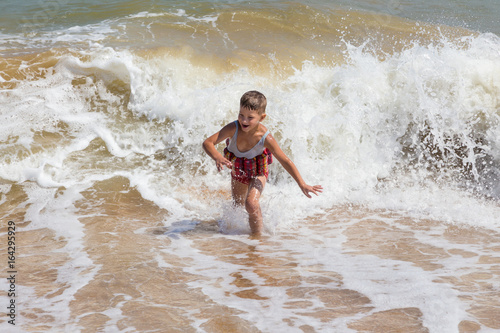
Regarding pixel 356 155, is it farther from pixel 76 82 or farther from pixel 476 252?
pixel 76 82

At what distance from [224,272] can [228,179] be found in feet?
8.78

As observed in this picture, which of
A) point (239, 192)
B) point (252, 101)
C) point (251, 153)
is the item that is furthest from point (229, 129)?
point (239, 192)

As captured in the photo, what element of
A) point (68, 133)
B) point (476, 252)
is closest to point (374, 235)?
point (476, 252)

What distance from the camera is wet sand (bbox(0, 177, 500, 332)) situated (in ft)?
10.3

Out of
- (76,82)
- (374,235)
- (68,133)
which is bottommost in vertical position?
(374,235)

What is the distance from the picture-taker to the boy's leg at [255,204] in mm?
4777

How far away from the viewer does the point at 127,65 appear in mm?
7863

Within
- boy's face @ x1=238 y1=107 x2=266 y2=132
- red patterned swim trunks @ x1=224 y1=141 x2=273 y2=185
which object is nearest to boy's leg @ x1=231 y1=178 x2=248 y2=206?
red patterned swim trunks @ x1=224 y1=141 x2=273 y2=185

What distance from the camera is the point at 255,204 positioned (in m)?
4.77

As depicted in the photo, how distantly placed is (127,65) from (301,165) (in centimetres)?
309

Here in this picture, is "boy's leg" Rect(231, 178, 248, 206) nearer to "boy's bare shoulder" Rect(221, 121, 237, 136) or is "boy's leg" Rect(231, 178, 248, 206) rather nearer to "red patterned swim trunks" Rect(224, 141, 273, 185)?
"red patterned swim trunks" Rect(224, 141, 273, 185)

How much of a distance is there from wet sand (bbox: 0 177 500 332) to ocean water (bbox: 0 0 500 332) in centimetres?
2

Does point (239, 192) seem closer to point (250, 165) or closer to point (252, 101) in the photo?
point (250, 165)

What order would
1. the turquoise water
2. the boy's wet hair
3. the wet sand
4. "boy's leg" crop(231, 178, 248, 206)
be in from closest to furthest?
the wet sand < the boy's wet hair < "boy's leg" crop(231, 178, 248, 206) < the turquoise water
